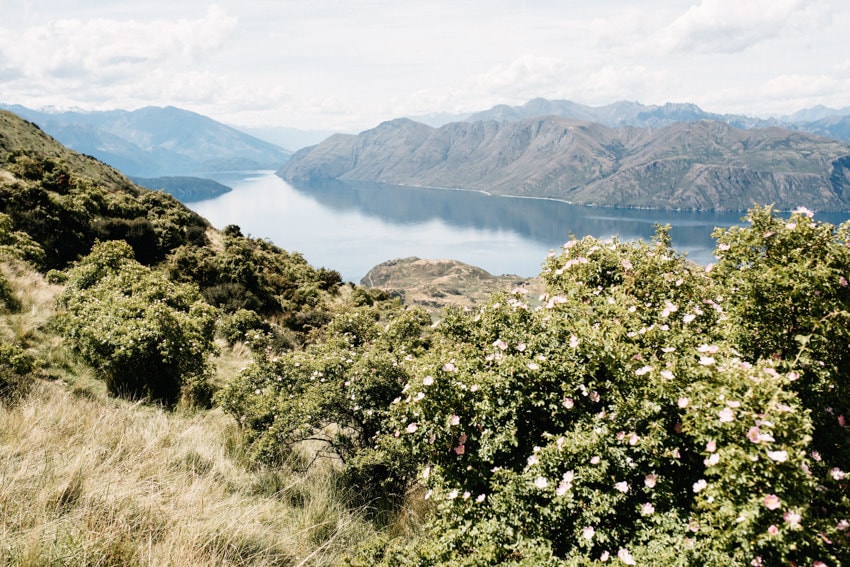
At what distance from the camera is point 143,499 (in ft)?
16.0

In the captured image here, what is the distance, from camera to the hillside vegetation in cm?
340

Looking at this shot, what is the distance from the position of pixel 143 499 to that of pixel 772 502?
18.8 feet

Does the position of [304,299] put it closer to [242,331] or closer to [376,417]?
[242,331]

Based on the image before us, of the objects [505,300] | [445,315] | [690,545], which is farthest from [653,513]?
[445,315]

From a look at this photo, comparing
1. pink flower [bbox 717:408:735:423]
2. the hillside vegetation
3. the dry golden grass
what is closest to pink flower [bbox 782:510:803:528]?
the hillside vegetation

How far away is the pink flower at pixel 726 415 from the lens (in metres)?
3.17

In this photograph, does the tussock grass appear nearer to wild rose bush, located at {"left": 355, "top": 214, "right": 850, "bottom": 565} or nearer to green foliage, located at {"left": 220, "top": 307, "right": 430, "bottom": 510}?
green foliage, located at {"left": 220, "top": 307, "right": 430, "bottom": 510}

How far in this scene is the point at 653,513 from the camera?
396 cm

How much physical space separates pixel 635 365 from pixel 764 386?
4.02ft

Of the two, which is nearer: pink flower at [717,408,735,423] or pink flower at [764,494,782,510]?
pink flower at [764,494,782,510]

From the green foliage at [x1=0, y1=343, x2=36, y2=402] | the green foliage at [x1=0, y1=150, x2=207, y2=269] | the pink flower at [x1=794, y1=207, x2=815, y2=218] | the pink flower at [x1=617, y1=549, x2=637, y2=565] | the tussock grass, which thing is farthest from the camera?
the green foliage at [x1=0, y1=150, x2=207, y2=269]

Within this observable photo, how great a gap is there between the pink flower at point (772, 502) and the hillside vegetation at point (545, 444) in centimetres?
1

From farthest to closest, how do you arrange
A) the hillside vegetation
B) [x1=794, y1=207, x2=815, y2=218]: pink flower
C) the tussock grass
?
[x1=794, y1=207, x2=815, y2=218]: pink flower
the tussock grass
the hillside vegetation

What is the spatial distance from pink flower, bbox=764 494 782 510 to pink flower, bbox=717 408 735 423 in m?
0.50
